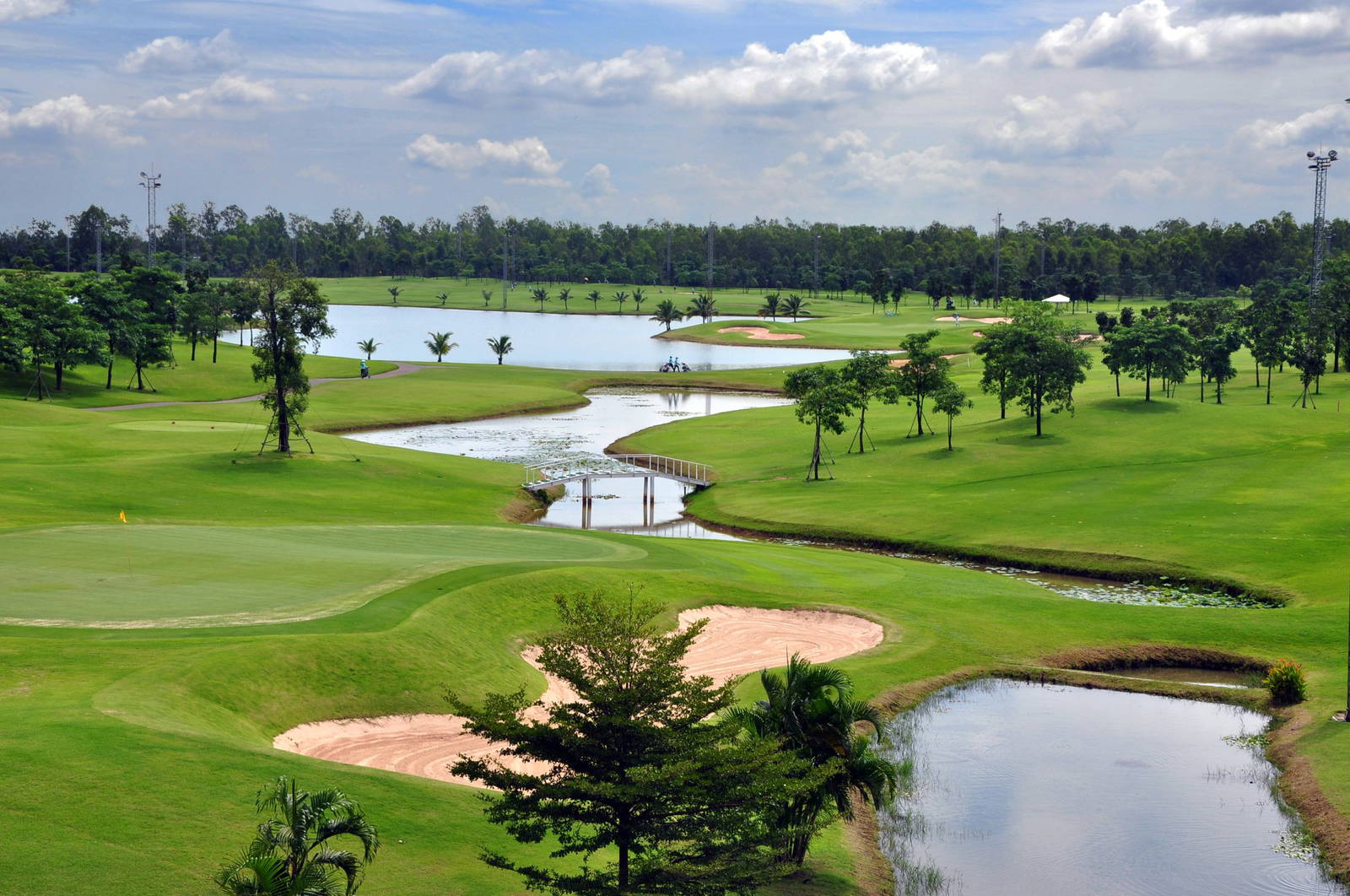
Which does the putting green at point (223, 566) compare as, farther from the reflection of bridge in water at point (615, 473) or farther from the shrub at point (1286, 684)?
the shrub at point (1286, 684)

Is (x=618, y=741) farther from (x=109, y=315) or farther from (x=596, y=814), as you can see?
(x=109, y=315)

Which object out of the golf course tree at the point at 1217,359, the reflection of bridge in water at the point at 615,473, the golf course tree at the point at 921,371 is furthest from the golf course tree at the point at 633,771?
the golf course tree at the point at 1217,359

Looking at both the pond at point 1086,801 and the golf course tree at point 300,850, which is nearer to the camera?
the golf course tree at point 300,850

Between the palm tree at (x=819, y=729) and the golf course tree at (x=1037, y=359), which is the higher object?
the golf course tree at (x=1037, y=359)

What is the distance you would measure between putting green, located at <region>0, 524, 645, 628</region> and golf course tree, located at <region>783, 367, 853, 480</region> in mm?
26872

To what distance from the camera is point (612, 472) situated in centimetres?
7462

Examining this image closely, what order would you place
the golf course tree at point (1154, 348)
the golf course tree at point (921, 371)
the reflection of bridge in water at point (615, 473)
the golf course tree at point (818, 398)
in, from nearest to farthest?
the reflection of bridge in water at point (615, 473) < the golf course tree at point (818, 398) < the golf course tree at point (921, 371) < the golf course tree at point (1154, 348)

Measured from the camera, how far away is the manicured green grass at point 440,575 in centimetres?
2297

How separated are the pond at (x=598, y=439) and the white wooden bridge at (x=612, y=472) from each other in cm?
106

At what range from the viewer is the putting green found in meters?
33.6

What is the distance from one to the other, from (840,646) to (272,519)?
2815 cm

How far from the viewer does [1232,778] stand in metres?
32.3

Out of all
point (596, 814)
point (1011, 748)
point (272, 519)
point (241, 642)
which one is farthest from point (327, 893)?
point (272, 519)

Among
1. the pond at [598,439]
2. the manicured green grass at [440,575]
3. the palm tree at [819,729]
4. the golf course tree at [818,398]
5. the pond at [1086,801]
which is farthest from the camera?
the golf course tree at [818,398]
